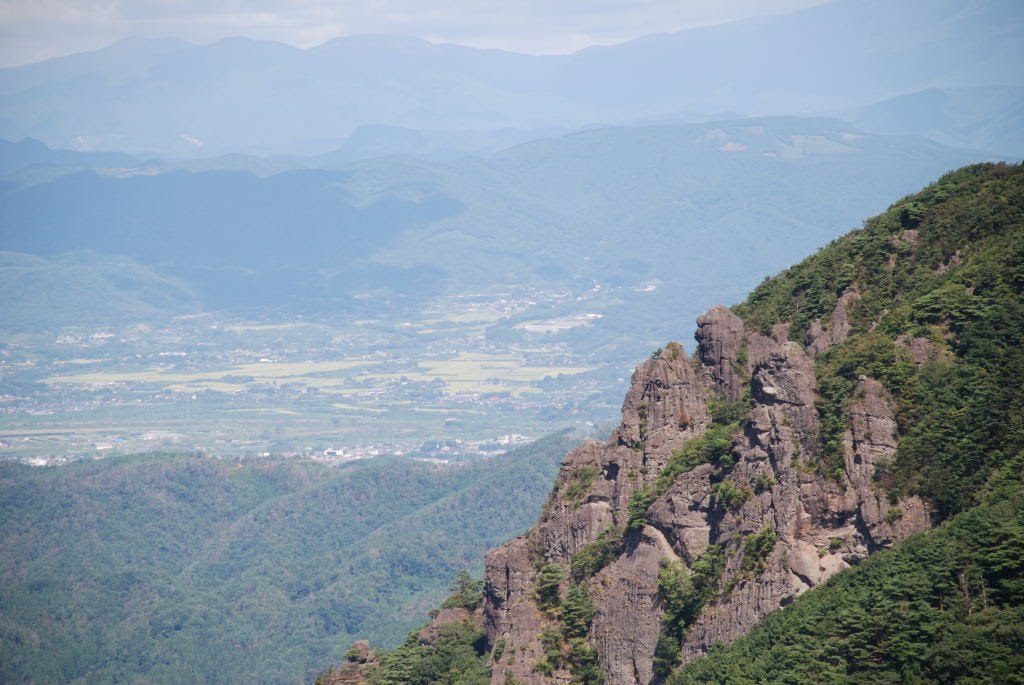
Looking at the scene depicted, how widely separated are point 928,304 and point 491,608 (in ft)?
63.1

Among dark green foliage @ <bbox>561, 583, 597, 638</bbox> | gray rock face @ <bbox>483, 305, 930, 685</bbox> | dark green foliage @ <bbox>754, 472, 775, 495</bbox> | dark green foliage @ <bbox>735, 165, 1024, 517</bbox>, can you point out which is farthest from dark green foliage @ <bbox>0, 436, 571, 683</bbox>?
dark green foliage @ <bbox>754, 472, 775, 495</bbox>

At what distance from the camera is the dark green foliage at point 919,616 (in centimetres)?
4309

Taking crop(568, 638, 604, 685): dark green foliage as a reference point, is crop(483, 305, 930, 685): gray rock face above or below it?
above

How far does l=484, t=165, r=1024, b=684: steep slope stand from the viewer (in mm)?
49875

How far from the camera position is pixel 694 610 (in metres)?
51.6

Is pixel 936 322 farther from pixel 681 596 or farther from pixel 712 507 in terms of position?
pixel 681 596

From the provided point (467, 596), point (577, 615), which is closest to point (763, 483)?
point (577, 615)

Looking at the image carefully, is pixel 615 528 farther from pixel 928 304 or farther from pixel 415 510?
pixel 415 510

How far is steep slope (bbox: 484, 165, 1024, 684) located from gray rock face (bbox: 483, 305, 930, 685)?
58 mm

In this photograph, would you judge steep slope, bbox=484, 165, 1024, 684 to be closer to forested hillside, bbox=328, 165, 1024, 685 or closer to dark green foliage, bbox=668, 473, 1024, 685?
forested hillside, bbox=328, 165, 1024, 685

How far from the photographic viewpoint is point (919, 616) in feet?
148

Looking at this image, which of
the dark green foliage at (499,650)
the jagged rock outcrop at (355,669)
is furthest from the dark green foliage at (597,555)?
the jagged rock outcrop at (355,669)

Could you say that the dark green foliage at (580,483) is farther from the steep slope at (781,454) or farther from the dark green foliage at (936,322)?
the dark green foliage at (936,322)

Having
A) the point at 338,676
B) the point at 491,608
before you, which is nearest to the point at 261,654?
the point at 338,676
